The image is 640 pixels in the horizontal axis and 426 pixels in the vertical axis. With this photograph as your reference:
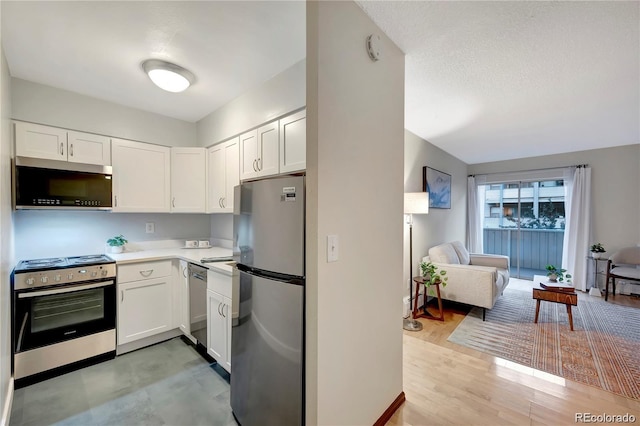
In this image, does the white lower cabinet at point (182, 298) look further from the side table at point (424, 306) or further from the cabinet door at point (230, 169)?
the side table at point (424, 306)

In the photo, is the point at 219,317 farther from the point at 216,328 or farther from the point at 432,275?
the point at 432,275

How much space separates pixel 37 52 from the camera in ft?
6.29

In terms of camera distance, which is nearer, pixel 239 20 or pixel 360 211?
pixel 360 211

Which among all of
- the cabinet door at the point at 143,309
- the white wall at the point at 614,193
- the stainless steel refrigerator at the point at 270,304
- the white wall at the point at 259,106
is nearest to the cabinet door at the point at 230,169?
the white wall at the point at 259,106

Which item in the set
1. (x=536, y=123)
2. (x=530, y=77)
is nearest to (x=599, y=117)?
(x=536, y=123)

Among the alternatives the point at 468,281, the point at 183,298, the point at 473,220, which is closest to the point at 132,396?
the point at 183,298

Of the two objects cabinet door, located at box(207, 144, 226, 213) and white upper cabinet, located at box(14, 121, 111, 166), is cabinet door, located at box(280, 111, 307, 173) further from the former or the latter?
white upper cabinet, located at box(14, 121, 111, 166)

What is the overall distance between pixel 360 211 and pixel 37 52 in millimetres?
2603

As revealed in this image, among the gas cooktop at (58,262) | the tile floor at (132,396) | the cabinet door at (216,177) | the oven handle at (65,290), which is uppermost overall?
the cabinet door at (216,177)

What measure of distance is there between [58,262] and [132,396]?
131cm

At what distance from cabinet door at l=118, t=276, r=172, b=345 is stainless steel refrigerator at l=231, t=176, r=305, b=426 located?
1355mm

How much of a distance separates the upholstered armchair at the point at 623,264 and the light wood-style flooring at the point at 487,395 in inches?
121

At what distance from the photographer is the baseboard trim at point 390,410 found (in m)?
1.66

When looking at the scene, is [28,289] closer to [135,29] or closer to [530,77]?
[135,29]
